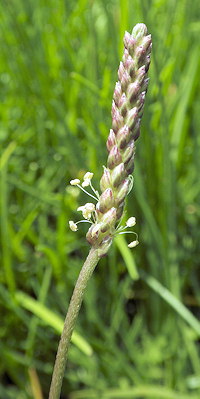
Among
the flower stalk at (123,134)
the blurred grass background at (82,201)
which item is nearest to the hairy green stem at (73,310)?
the flower stalk at (123,134)

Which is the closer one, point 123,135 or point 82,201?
point 123,135

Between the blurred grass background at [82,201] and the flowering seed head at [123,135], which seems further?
the blurred grass background at [82,201]

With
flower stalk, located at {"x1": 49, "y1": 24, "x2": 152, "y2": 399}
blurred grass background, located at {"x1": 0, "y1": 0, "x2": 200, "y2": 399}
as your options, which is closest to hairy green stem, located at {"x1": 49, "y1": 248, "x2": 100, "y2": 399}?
flower stalk, located at {"x1": 49, "y1": 24, "x2": 152, "y2": 399}

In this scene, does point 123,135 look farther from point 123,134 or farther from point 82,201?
point 82,201

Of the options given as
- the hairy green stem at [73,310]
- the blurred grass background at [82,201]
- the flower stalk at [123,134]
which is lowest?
the hairy green stem at [73,310]

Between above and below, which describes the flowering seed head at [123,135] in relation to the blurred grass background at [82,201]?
below

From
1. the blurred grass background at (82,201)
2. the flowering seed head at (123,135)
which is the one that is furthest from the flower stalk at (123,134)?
the blurred grass background at (82,201)

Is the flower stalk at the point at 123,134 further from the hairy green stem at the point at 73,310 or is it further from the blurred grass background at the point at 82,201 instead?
the blurred grass background at the point at 82,201

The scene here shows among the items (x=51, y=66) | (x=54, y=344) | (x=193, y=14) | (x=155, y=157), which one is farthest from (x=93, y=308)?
(x=193, y=14)

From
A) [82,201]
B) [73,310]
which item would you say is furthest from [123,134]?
[82,201]
